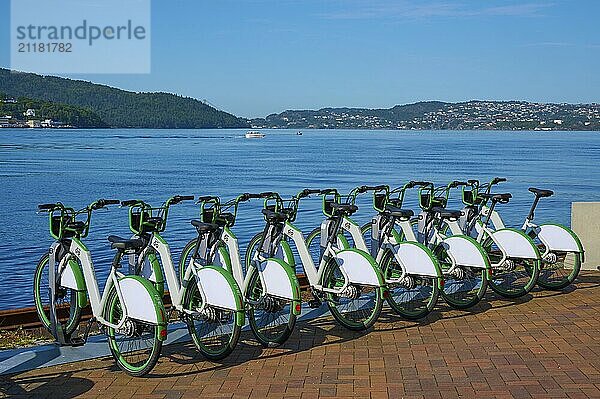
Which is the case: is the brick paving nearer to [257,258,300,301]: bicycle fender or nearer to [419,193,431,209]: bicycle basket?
[257,258,300,301]: bicycle fender

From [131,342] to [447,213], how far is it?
324 centimetres

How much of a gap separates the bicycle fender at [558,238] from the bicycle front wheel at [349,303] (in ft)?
7.55

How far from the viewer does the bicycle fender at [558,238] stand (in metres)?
8.30

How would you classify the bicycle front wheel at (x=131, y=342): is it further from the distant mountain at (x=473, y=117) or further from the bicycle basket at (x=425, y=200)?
the distant mountain at (x=473, y=117)

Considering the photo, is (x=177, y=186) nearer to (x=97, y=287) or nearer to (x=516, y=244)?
(x=516, y=244)

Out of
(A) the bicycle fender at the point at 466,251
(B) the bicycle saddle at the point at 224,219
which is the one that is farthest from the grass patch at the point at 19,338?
(A) the bicycle fender at the point at 466,251

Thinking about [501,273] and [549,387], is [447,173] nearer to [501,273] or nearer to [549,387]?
[501,273]

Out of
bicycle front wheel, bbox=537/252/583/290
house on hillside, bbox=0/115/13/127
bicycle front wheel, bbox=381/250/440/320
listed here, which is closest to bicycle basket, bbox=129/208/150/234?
bicycle front wheel, bbox=381/250/440/320

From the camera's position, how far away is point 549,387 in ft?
17.4

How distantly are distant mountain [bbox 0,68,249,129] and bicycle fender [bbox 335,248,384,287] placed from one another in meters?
55.6

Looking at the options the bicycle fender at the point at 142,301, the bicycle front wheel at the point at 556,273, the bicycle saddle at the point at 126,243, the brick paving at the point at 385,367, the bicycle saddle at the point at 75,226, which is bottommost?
the brick paving at the point at 385,367

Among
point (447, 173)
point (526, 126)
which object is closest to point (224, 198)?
point (447, 173)

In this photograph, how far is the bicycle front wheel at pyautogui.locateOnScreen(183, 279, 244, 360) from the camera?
19.1 feet

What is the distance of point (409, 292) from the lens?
728 cm
